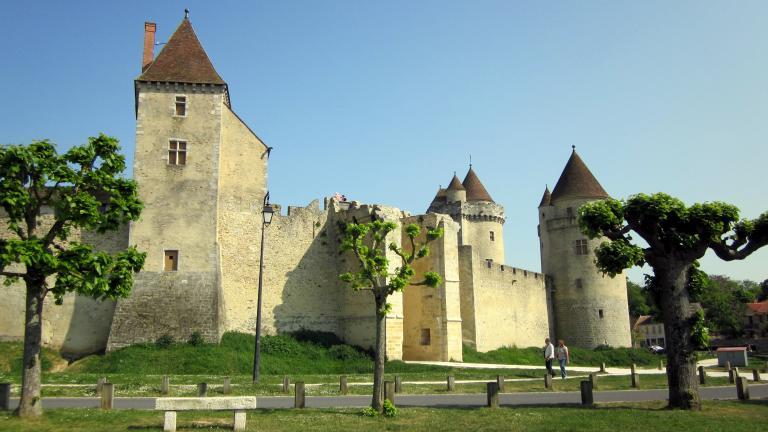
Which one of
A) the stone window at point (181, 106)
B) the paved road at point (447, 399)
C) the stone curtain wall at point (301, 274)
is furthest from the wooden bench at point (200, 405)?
the stone window at point (181, 106)

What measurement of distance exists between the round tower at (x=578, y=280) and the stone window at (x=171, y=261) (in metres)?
26.1

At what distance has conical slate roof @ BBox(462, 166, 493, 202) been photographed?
47.9 m

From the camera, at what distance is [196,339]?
2403cm

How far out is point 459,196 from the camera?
4603 centimetres

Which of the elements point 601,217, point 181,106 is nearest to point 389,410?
point 601,217

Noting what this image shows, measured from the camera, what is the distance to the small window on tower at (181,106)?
27.2 meters

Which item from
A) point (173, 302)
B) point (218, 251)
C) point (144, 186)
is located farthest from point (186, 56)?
point (173, 302)

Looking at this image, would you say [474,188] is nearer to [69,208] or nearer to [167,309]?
[167,309]

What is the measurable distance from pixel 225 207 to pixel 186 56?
23.3 ft

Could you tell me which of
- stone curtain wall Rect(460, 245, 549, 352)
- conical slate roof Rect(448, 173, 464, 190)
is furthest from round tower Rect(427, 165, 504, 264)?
stone curtain wall Rect(460, 245, 549, 352)

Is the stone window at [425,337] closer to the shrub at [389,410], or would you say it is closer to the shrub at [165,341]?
the shrub at [165,341]

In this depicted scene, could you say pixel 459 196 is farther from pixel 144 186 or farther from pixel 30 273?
pixel 30 273

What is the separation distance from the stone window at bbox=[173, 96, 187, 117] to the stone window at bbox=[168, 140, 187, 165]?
51.3 inches

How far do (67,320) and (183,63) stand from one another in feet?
39.4
